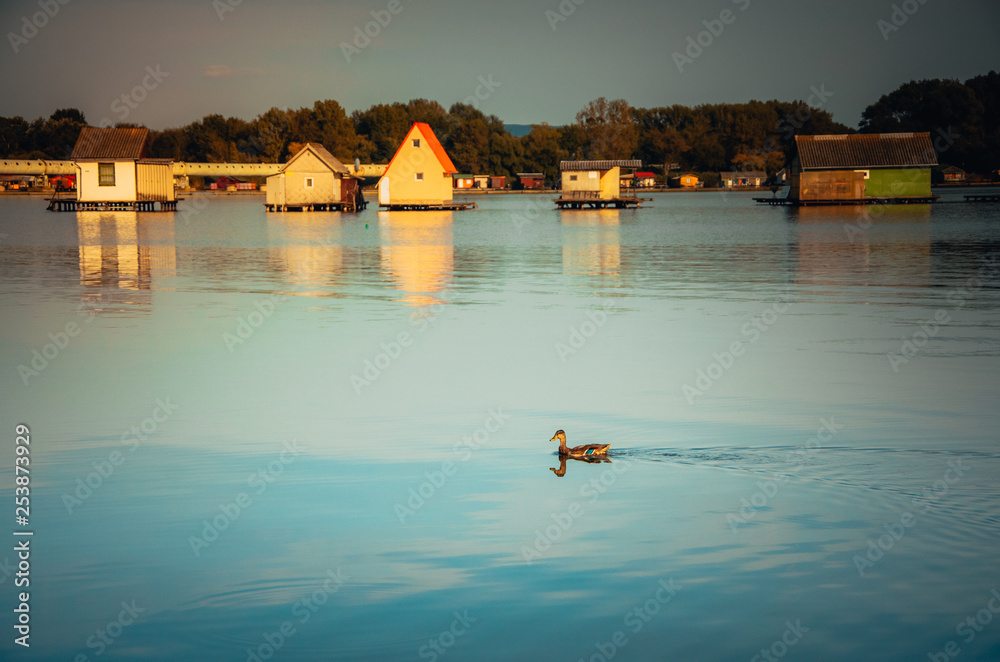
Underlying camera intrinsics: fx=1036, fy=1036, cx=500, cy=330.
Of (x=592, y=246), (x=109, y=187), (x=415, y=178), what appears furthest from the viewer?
(x=415, y=178)

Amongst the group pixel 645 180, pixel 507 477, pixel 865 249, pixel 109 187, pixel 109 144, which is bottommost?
pixel 507 477

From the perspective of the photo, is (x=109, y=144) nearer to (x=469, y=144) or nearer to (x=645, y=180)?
(x=469, y=144)

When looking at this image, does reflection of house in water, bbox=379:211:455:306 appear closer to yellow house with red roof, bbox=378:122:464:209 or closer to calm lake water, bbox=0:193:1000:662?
calm lake water, bbox=0:193:1000:662

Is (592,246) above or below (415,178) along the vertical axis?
below

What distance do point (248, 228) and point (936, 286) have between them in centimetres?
4378

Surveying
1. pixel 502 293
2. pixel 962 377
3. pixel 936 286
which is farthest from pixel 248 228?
pixel 962 377

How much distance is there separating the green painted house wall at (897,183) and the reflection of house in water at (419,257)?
35.1m

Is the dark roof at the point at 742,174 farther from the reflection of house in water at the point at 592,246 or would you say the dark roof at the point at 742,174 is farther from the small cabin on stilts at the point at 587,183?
the reflection of house in water at the point at 592,246

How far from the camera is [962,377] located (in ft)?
49.3

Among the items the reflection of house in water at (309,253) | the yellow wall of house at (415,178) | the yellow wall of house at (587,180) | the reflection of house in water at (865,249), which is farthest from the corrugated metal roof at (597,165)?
the reflection of house in water at (309,253)

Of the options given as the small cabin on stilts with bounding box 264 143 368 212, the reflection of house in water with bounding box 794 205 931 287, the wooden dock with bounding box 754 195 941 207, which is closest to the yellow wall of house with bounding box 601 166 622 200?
the wooden dock with bounding box 754 195 941 207

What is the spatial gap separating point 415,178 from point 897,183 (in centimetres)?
3811

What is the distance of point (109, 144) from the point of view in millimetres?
78625

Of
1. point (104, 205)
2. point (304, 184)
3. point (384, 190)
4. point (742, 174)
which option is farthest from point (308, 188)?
point (742, 174)
